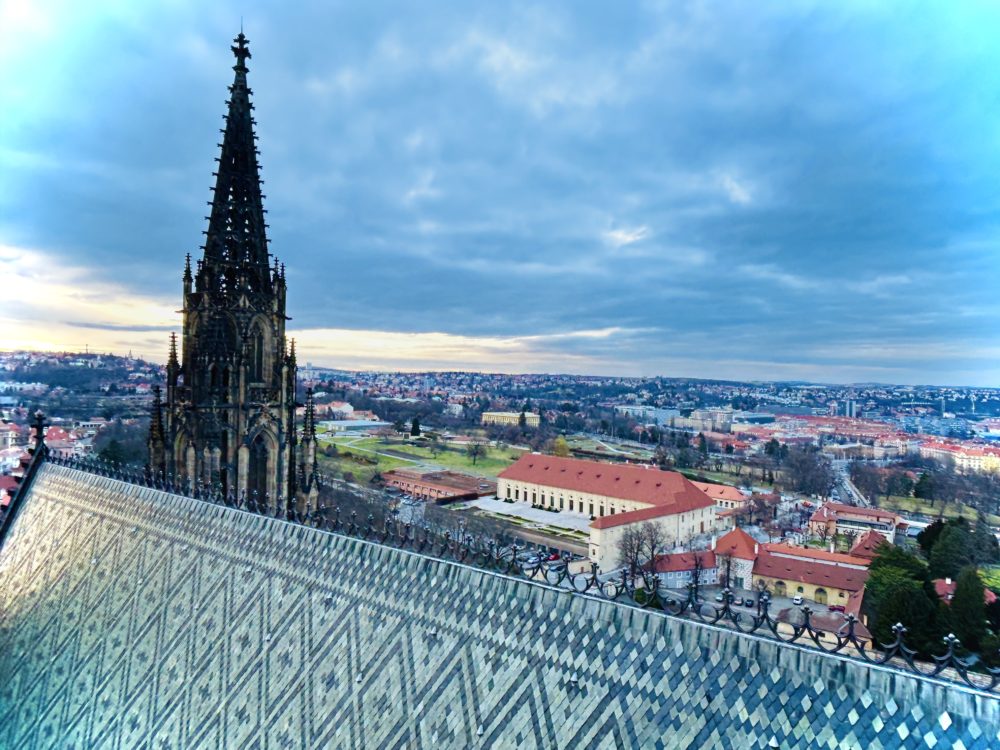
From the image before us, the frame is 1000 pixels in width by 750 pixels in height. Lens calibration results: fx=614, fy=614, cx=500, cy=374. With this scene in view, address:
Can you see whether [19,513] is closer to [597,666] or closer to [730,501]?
[597,666]

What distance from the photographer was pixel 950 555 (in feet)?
182

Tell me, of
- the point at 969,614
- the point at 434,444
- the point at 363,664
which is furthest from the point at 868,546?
the point at 434,444

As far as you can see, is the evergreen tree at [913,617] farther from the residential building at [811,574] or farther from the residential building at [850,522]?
the residential building at [850,522]

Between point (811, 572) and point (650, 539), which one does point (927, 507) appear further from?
point (650, 539)

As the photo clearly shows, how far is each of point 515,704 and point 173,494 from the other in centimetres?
988

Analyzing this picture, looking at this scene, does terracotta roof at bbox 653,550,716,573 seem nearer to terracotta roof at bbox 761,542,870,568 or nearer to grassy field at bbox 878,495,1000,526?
terracotta roof at bbox 761,542,870,568

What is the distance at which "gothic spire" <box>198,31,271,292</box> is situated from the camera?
2244 centimetres

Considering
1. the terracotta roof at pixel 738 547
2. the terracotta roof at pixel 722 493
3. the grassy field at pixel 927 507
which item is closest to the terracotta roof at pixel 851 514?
the terracotta roof at pixel 722 493

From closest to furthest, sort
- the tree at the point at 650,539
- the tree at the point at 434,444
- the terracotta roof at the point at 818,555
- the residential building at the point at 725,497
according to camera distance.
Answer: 1. the terracotta roof at the point at 818,555
2. the tree at the point at 650,539
3. the residential building at the point at 725,497
4. the tree at the point at 434,444

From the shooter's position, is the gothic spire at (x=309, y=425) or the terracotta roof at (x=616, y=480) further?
the terracotta roof at (x=616, y=480)

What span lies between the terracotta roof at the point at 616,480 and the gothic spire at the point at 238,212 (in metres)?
64.7

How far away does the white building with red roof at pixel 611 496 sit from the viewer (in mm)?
65000

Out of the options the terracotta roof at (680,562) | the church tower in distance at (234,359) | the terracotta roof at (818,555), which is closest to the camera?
the church tower in distance at (234,359)

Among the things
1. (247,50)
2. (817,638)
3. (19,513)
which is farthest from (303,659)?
(247,50)
